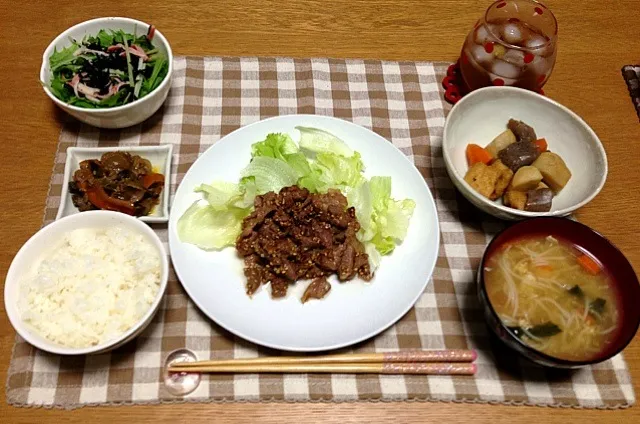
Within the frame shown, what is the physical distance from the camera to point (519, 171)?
227cm

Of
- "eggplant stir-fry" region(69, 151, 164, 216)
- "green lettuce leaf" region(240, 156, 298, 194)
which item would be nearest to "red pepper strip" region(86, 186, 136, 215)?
"eggplant stir-fry" region(69, 151, 164, 216)

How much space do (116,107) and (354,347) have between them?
4.84 feet

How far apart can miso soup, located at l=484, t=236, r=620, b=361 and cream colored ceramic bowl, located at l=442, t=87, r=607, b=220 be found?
0.25 m

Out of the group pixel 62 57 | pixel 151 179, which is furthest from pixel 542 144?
pixel 62 57

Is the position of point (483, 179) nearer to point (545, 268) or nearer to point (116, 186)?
point (545, 268)

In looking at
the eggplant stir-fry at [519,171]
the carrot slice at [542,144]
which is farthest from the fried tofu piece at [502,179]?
the carrot slice at [542,144]

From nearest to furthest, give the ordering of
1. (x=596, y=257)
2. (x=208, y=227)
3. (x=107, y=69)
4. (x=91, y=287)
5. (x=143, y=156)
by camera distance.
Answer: (x=91, y=287), (x=596, y=257), (x=208, y=227), (x=143, y=156), (x=107, y=69)

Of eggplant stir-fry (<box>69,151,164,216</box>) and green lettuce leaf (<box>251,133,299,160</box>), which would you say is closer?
eggplant stir-fry (<box>69,151,164,216</box>)

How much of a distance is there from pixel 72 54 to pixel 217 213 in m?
1.12

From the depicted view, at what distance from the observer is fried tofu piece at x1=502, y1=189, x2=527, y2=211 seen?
2.22m

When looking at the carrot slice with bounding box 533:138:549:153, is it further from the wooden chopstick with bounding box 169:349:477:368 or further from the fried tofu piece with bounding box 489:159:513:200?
the wooden chopstick with bounding box 169:349:477:368

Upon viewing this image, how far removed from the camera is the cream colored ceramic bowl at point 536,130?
7.50ft

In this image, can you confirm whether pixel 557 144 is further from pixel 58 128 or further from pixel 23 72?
pixel 23 72

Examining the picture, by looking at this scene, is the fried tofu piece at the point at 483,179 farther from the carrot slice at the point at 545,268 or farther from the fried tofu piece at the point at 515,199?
the carrot slice at the point at 545,268
